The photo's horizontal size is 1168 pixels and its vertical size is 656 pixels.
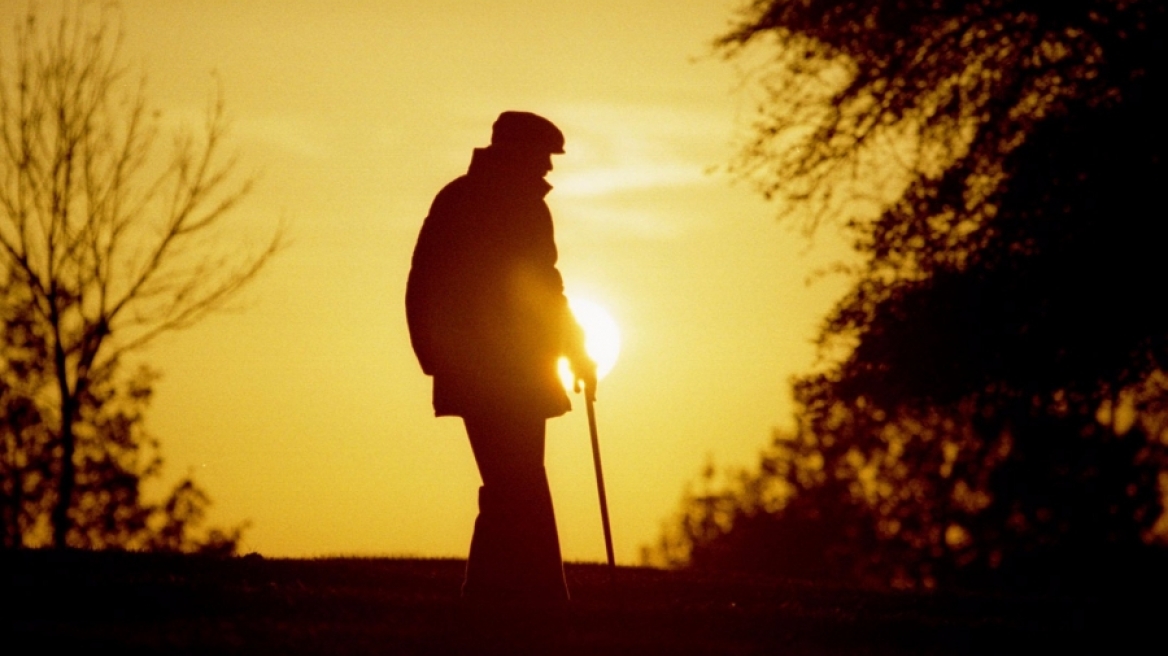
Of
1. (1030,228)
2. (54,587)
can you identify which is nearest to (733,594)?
(54,587)

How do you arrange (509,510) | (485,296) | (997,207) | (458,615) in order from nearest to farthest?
(458,615), (485,296), (509,510), (997,207)

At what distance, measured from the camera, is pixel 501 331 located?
9227 mm

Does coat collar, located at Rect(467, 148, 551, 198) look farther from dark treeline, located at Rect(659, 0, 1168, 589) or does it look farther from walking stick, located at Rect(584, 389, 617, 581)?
dark treeline, located at Rect(659, 0, 1168, 589)

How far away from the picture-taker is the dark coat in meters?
9.21

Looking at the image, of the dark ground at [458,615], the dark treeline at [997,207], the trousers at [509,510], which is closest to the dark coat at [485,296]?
the trousers at [509,510]

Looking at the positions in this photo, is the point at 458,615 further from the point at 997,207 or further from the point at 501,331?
the point at 997,207

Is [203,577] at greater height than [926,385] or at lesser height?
lesser

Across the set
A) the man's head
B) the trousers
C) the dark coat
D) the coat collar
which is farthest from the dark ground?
→ the man's head

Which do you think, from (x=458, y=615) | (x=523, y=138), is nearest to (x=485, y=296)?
(x=523, y=138)

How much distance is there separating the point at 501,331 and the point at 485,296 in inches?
8.0

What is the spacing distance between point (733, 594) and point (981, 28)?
253 inches

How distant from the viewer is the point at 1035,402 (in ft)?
56.2

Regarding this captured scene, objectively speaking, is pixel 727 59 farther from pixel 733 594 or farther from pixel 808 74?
pixel 733 594

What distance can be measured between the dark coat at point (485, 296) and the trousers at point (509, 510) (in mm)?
119
